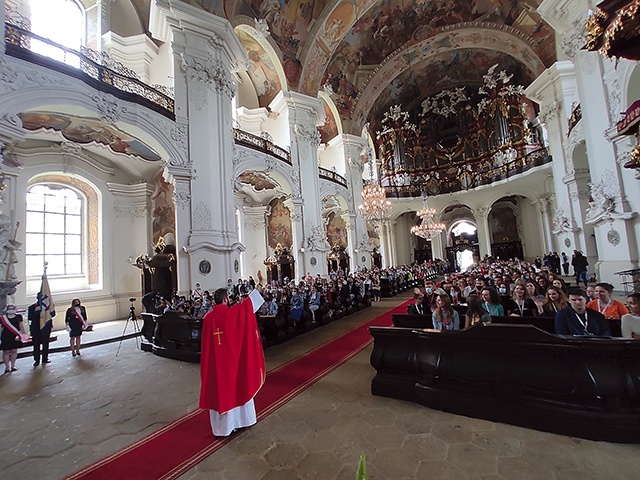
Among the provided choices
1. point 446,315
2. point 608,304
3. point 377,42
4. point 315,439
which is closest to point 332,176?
point 377,42

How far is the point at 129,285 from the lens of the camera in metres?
11.3

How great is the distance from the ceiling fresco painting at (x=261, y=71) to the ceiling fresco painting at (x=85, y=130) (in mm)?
6650

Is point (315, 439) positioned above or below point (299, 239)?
below

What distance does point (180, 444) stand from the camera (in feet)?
9.08

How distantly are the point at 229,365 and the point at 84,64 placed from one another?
27.2 ft

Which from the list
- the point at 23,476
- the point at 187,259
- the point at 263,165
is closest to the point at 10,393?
the point at 23,476

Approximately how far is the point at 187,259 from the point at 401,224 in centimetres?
2161

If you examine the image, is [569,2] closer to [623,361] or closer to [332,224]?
[623,361]

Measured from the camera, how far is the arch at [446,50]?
1659 centimetres

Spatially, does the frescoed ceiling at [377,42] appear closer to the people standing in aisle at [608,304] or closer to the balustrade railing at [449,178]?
the balustrade railing at [449,178]

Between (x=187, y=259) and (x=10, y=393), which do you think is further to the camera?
(x=187, y=259)

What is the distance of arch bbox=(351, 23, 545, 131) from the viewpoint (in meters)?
16.6

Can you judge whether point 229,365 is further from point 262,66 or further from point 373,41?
point 373,41

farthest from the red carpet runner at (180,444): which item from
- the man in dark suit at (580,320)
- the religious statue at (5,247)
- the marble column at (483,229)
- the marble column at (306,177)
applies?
the marble column at (483,229)
